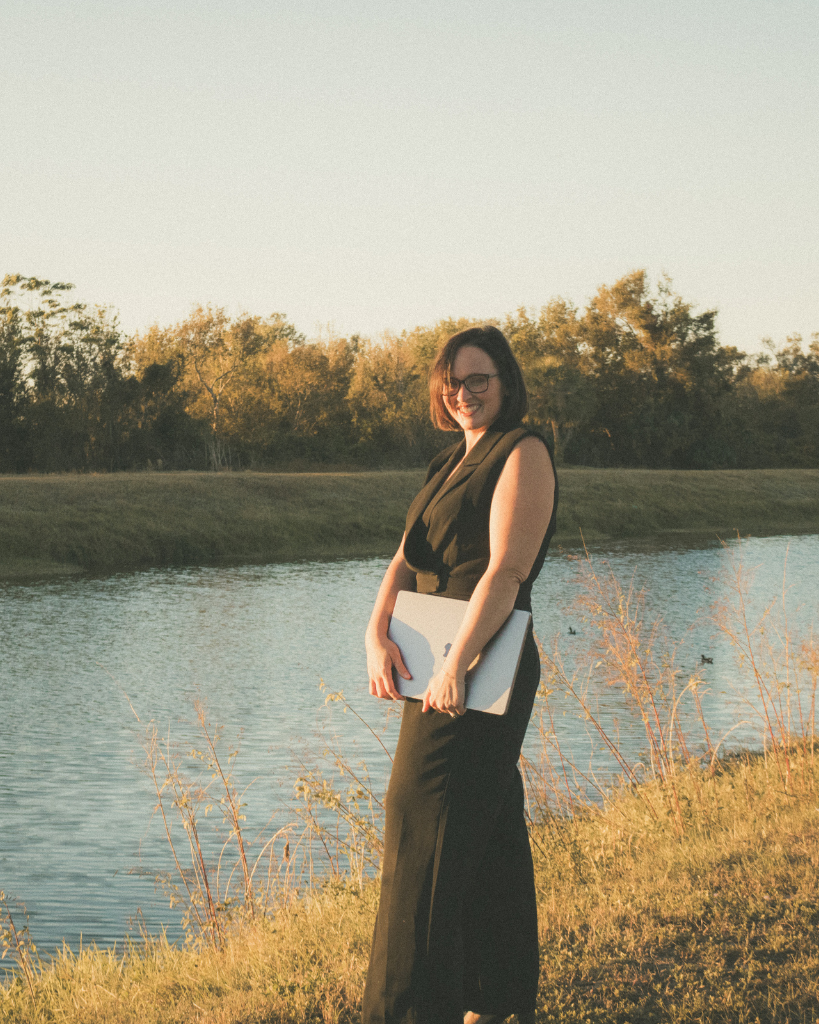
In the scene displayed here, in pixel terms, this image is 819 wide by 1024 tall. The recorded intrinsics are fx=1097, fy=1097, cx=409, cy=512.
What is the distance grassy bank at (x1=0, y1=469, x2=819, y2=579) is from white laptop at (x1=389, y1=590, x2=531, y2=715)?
23728mm

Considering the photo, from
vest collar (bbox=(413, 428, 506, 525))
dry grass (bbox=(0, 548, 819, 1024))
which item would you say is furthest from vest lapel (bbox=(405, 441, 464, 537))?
dry grass (bbox=(0, 548, 819, 1024))

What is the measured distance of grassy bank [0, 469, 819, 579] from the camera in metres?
28.1

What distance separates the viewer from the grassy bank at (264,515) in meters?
28.1

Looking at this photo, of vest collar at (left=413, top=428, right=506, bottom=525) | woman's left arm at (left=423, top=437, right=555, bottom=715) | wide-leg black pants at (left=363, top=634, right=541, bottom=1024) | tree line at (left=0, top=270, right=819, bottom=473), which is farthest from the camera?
tree line at (left=0, top=270, right=819, bottom=473)

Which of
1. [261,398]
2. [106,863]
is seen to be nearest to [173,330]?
[261,398]

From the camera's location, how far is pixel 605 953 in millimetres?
3570

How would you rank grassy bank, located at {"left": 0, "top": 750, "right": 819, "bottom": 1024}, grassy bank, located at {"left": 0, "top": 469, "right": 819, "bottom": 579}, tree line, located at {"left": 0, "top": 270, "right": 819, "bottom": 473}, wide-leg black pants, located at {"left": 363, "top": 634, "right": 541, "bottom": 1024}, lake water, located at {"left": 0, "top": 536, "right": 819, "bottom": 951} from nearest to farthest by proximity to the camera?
wide-leg black pants, located at {"left": 363, "top": 634, "right": 541, "bottom": 1024} → grassy bank, located at {"left": 0, "top": 750, "right": 819, "bottom": 1024} → lake water, located at {"left": 0, "top": 536, "right": 819, "bottom": 951} → grassy bank, located at {"left": 0, "top": 469, "right": 819, "bottom": 579} → tree line, located at {"left": 0, "top": 270, "right": 819, "bottom": 473}

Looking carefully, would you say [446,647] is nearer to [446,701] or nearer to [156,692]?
[446,701]

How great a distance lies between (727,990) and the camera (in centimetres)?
Answer: 322

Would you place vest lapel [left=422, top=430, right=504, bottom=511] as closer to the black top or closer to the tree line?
the black top

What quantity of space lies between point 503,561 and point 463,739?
471 millimetres

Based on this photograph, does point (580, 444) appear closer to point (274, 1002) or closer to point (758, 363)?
point (758, 363)

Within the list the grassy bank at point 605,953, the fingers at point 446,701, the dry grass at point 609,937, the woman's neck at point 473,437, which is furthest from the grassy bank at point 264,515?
the fingers at point 446,701

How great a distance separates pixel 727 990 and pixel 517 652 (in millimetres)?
1359
